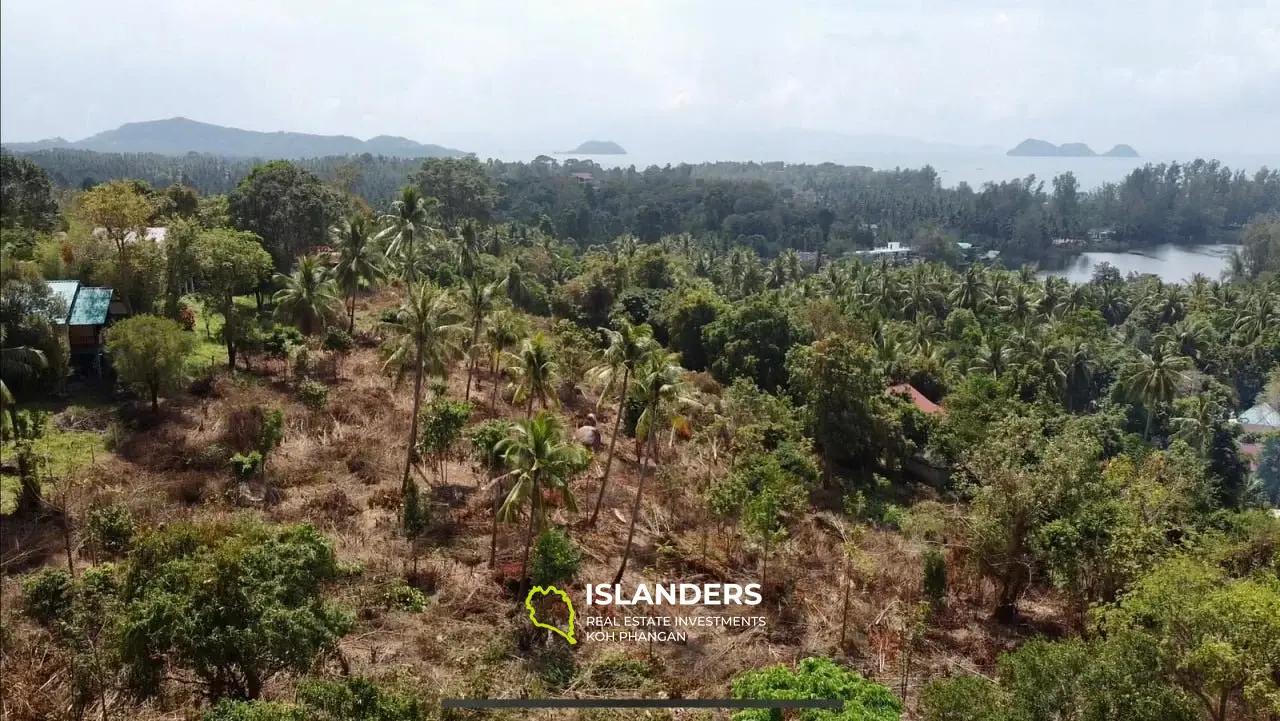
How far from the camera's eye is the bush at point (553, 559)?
16359mm

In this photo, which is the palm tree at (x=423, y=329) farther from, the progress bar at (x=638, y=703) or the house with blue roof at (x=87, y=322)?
→ the progress bar at (x=638, y=703)

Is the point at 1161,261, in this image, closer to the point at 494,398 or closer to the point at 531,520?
the point at 494,398

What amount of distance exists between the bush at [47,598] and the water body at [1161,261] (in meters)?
115

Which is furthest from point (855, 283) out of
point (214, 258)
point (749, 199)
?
point (749, 199)

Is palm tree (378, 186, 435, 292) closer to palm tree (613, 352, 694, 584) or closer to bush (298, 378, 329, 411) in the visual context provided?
bush (298, 378, 329, 411)

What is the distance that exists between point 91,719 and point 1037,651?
15.0m

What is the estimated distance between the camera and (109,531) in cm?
1585

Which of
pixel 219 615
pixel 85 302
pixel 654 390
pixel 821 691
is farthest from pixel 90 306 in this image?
pixel 821 691

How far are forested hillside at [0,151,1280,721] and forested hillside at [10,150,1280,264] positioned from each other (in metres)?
68.0

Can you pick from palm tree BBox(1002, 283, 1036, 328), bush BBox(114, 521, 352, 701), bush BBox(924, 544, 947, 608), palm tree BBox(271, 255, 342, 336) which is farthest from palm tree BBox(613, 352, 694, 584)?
palm tree BBox(1002, 283, 1036, 328)

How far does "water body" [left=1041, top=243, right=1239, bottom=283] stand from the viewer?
110 meters

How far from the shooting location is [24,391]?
14461mm

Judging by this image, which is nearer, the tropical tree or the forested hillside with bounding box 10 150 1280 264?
the tropical tree

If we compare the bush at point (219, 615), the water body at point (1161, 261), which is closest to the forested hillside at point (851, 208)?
the water body at point (1161, 261)
